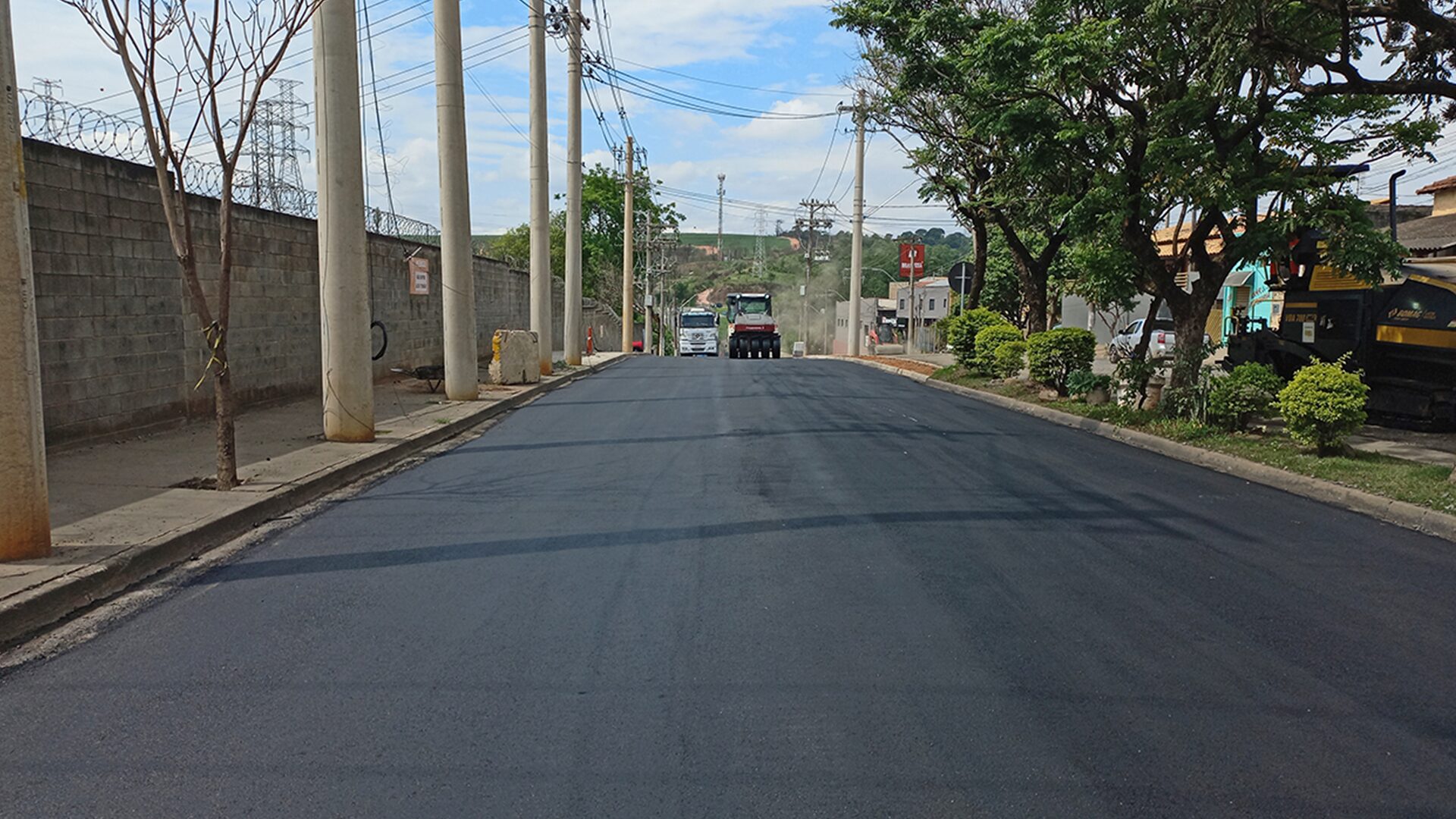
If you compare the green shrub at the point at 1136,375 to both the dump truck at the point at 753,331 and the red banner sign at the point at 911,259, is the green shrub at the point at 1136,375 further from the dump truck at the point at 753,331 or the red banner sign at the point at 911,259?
the dump truck at the point at 753,331

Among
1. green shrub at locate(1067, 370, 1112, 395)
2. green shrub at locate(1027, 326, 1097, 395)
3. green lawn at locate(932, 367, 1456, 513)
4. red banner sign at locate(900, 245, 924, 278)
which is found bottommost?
green lawn at locate(932, 367, 1456, 513)

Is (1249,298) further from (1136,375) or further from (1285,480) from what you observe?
(1285,480)

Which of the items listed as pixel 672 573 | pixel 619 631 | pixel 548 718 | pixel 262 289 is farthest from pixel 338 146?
pixel 548 718

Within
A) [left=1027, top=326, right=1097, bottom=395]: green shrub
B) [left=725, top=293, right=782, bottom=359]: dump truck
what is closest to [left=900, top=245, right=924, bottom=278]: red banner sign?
[left=725, top=293, right=782, bottom=359]: dump truck

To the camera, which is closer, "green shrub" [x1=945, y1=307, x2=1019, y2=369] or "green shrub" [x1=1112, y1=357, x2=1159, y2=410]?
"green shrub" [x1=1112, y1=357, x2=1159, y2=410]

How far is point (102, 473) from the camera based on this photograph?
9289 mm

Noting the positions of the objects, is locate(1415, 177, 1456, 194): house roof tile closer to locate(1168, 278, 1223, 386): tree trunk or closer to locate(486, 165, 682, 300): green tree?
locate(1168, 278, 1223, 386): tree trunk

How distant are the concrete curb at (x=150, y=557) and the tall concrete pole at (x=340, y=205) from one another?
111cm

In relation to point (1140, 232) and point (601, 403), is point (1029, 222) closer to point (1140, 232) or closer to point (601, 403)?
point (1140, 232)

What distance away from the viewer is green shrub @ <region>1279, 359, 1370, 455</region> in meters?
11.3

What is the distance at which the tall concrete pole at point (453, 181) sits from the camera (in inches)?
649

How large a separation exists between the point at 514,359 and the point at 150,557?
14.6 m

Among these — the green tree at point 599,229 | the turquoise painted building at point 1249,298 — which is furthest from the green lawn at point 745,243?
the turquoise painted building at point 1249,298

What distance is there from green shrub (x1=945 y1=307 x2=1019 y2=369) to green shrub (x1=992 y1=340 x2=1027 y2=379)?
3.06 meters
